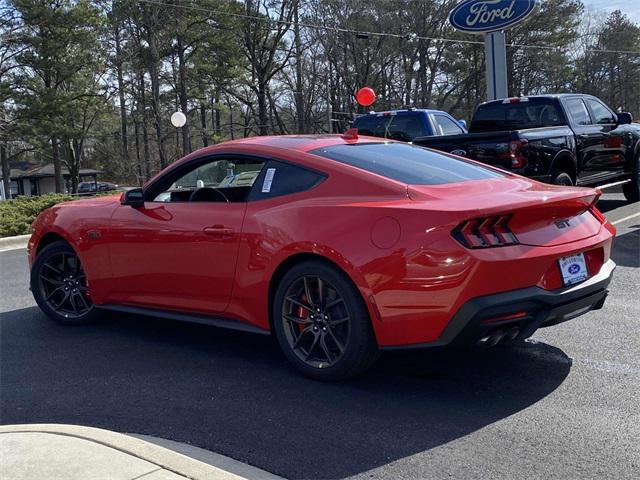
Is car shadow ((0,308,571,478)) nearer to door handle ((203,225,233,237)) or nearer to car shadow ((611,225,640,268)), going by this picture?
door handle ((203,225,233,237))

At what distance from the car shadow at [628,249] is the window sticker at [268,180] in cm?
477

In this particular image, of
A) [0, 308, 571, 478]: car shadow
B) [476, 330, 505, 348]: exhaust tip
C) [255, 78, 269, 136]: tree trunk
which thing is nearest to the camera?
[0, 308, 571, 478]: car shadow

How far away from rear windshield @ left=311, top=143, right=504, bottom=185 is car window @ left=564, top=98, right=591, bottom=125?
657 cm

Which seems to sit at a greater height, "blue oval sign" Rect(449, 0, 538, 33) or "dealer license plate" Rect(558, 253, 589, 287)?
"blue oval sign" Rect(449, 0, 538, 33)

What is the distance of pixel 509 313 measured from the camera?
12.1 ft

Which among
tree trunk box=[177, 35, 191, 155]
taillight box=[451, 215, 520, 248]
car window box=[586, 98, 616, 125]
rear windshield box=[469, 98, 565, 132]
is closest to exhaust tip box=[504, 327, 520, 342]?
taillight box=[451, 215, 520, 248]

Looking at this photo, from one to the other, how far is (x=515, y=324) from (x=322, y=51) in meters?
44.9

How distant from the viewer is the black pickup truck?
29.7 ft

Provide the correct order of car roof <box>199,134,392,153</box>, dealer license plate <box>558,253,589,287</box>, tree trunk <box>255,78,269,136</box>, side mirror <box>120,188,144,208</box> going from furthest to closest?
tree trunk <box>255,78,269,136</box> < side mirror <box>120,188,144,208</box> < car roof <box>199,134,392,153</box> < dealer license plate <box>558,253,589,287</box>

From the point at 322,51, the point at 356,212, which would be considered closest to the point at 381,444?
the point at 356,212

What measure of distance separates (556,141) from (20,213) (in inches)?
477

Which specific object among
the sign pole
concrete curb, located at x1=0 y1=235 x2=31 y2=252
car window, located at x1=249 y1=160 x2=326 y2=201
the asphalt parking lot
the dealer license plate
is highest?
the sign pole

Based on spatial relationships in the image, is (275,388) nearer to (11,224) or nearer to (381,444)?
(381,444)

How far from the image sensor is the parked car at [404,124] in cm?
1309
